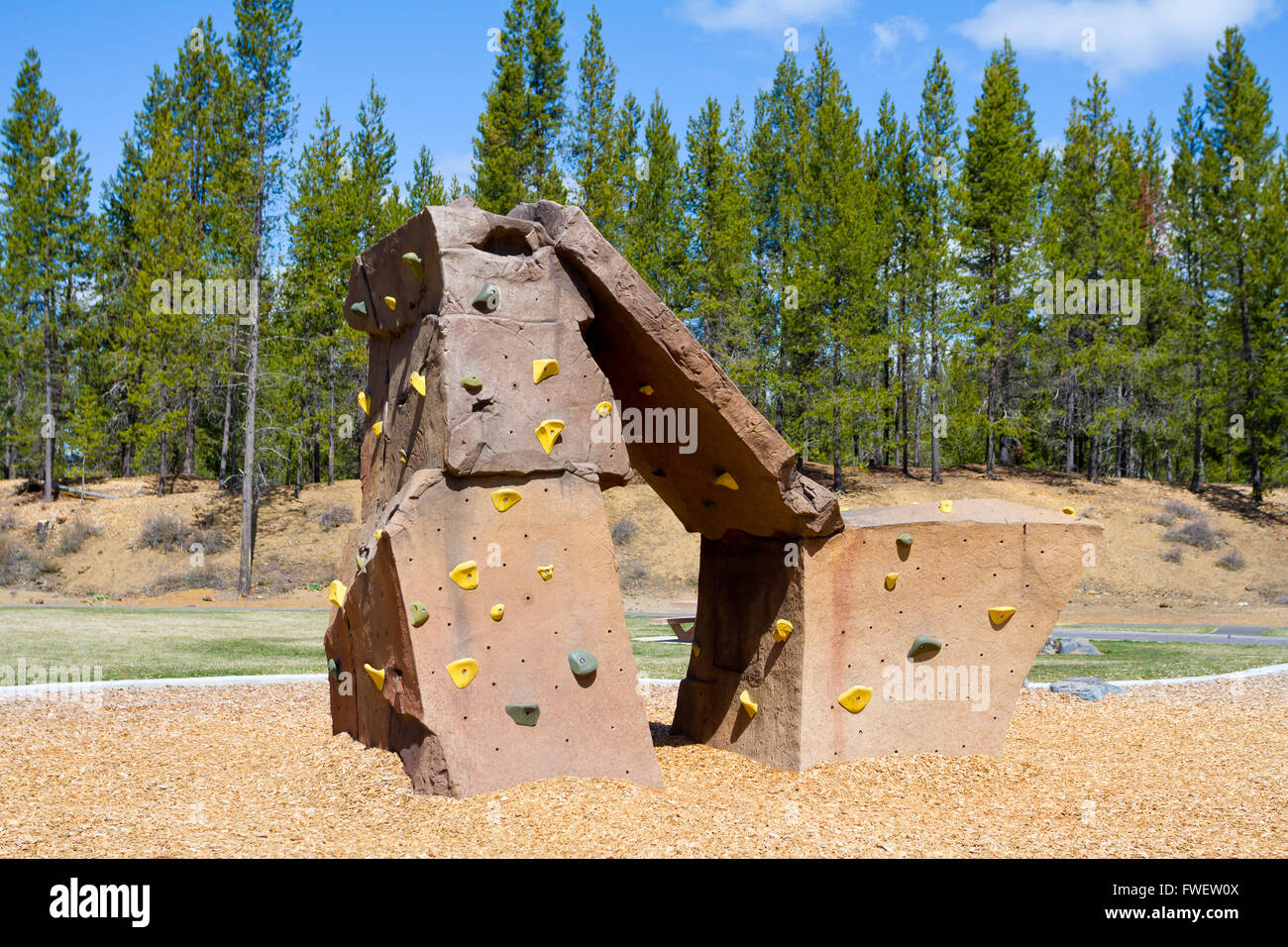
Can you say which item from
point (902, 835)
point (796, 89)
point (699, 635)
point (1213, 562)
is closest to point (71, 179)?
point (796, 89)

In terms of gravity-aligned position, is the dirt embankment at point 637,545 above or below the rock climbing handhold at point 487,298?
below

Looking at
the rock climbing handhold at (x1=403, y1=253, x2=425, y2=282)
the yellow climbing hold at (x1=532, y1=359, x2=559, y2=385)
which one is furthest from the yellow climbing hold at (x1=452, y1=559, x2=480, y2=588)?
the rock climbing handhold at (x1=403, y1=253, x2=425, y2=282)

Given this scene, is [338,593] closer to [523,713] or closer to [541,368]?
Result: [523,713]

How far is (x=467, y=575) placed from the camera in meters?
5.82

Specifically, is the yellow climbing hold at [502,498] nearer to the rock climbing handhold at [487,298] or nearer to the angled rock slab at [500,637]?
the angled rock slab at [500,637]

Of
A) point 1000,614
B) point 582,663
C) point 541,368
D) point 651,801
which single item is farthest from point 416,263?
point 1000,614

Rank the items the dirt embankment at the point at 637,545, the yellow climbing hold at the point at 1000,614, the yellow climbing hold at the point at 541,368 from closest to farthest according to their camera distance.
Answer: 1. the yellow climbing hold at the point at 541,368
2. the yellow climbing hold at the point at 1000,614
3. the dirt embankment at the point at 637,545

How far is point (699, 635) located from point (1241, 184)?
28.9 meters

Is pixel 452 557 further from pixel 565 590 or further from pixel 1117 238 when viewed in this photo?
pixel 1117 238

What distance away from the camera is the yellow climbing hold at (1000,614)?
7.09 meters

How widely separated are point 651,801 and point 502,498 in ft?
6.52

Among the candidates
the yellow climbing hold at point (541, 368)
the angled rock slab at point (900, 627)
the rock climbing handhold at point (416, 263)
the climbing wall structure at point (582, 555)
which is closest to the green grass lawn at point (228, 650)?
the angled rock slab at point (900, 627)

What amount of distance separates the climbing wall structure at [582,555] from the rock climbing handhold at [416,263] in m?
0.04

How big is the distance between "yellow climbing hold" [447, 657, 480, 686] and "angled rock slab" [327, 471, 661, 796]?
0.13ft
